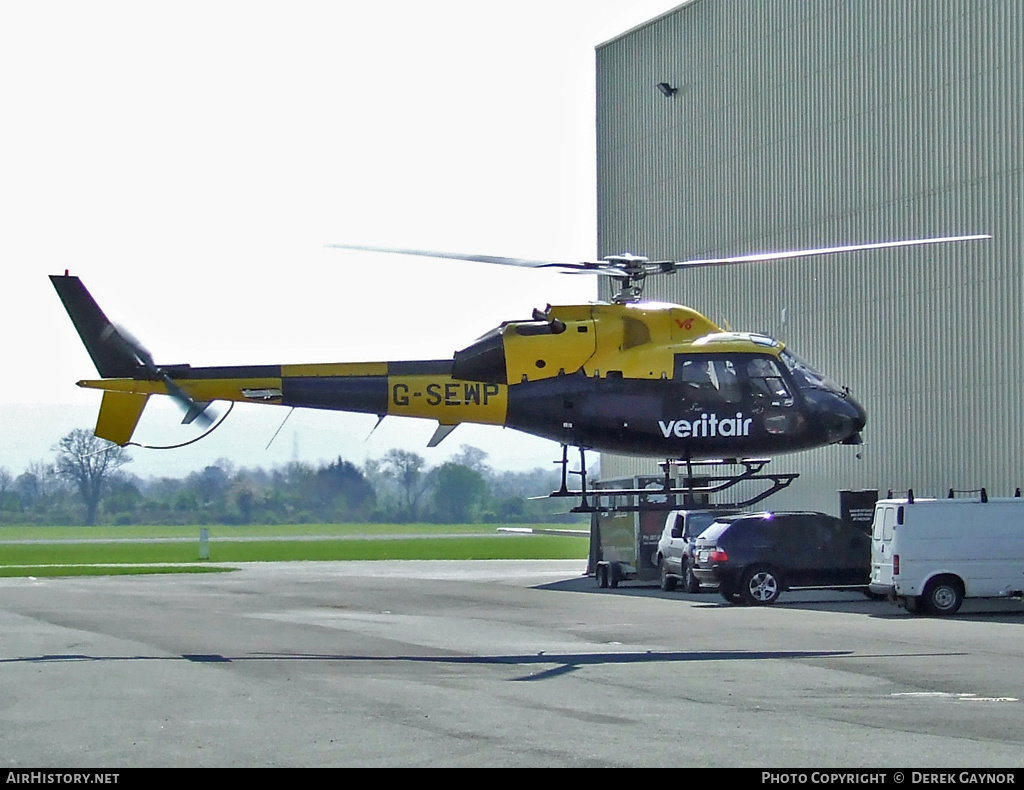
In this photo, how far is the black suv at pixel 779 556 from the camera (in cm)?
2853

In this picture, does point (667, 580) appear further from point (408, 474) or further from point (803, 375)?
point (408, 474)

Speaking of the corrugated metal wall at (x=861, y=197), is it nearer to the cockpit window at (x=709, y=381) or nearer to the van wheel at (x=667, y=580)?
the van wheel at (x=667, y=580)

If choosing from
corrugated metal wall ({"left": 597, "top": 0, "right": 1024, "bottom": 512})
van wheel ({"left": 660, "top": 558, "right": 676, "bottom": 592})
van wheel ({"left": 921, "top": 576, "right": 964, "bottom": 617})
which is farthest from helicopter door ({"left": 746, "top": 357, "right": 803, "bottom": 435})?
van wheel ({"left": 660, "top": 558, "right": 676, "bottom": 592})

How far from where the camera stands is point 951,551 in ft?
82.7

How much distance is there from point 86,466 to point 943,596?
7789cm

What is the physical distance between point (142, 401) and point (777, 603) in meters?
13.2

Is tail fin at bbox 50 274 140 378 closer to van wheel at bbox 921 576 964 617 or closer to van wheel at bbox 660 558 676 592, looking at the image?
van wheel at bbox 921 576 964 617

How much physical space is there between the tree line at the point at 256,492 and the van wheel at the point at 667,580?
45543 millimetres

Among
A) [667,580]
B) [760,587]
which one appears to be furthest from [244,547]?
[760,587]

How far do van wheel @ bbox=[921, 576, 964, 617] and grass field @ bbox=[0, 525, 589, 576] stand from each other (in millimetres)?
27937

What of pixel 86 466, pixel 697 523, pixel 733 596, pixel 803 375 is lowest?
pixel 733 596

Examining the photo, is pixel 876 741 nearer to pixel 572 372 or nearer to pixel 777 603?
pixel 572 372

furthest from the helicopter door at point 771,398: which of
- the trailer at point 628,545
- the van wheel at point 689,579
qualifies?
the trailer at point 628,545
